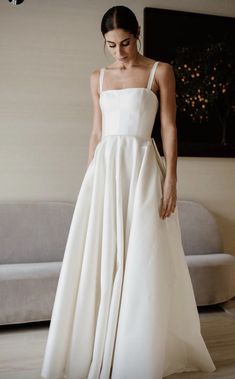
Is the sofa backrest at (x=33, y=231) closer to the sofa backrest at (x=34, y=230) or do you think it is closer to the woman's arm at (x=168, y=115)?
the sofa backrest at (x=34, y=230)

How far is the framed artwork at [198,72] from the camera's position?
3367 mm

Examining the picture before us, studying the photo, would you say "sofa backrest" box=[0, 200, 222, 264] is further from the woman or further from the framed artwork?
the woman

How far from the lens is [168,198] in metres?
1.96

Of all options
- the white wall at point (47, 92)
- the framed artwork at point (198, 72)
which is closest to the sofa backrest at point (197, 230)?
the framed artwork at point (198, 72)

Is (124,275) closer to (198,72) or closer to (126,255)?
(126,255)

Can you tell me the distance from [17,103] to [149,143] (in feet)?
4.59

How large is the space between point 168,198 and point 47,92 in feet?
5.10

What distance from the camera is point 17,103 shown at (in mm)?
3100

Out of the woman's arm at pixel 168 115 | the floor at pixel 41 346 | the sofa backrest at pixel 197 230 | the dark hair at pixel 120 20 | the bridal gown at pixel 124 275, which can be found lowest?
Answer: the floor at pixel 41 346

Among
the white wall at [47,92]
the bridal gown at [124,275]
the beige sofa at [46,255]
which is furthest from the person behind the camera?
the white wall at [47,92]

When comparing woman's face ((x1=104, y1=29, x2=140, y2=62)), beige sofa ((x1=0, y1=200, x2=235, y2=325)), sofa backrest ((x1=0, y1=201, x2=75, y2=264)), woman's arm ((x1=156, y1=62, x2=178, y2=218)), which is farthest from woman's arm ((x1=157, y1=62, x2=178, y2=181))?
sofa backrest ((x1=0, y1=201, x2=75, y2=264))

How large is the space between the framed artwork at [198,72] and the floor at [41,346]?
1227mm

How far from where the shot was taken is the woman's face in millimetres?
1908

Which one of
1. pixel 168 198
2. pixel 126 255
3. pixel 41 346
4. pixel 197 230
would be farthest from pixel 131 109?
pixel 197 230
